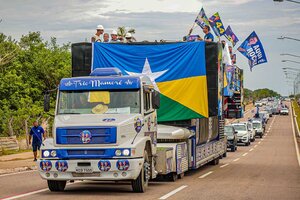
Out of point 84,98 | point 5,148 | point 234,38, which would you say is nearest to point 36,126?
point 5,148

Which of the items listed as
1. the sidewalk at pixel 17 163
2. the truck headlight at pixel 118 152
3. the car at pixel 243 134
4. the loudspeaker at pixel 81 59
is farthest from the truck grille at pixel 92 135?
the car at pixel 243 134

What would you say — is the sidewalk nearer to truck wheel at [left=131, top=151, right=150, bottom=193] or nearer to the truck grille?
truck wheel at [left=131, top=151, right=150, bottom=193]

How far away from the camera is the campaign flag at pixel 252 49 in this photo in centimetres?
4388

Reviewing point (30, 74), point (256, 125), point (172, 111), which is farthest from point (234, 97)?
point (256, 125)

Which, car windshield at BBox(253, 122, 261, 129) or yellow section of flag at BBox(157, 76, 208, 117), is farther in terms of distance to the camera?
car windshield at BBox(253, 122, 261, 129)

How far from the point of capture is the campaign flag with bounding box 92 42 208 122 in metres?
19.7

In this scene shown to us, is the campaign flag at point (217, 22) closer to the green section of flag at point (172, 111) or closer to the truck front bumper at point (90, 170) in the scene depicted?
the green section of flag at point (172, 111)

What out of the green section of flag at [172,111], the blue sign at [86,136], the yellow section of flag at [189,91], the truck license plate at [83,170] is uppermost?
the yellow section of flag at [189,91]

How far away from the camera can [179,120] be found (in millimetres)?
20281

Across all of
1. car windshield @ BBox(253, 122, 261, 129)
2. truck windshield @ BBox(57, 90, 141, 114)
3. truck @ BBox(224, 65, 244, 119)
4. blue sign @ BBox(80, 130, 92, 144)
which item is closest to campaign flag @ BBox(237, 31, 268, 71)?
truck @ BBox(224, 65, 244, 119)

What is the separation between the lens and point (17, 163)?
2698cm

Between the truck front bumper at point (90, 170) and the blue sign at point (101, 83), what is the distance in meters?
1.91

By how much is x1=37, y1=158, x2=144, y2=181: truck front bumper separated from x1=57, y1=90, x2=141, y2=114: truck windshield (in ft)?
4.62

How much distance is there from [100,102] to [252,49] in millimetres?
29143
